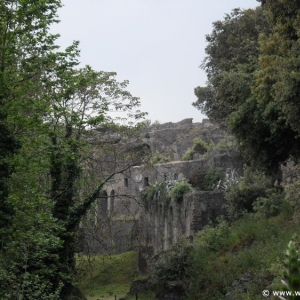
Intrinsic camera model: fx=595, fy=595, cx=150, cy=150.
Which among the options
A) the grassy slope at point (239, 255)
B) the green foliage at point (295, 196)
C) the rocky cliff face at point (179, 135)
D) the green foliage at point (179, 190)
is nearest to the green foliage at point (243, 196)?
the grassy slope at point (239, 255)

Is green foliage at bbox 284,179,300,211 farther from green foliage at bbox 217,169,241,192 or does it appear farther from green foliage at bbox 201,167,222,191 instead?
green foliage at bbox 201,167,222,191

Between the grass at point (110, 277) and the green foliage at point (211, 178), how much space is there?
5315mm

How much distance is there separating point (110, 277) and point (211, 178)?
6.68 metres

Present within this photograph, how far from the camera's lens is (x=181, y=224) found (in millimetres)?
25359

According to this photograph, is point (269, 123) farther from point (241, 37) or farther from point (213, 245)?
point (241, 37)

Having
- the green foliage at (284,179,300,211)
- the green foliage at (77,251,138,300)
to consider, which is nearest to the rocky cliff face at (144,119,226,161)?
the green foliage at (77,251,138,300)

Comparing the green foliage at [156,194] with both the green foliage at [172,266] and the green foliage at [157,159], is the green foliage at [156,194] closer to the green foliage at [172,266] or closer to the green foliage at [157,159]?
the green foliage at [157,159]

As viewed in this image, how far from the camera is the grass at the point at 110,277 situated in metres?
24.2

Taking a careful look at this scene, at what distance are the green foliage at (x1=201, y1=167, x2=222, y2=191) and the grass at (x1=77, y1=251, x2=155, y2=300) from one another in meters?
5.31

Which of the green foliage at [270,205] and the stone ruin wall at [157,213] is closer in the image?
the green foliage at [270,205]

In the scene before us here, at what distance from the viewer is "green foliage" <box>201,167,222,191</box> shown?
92.1ft

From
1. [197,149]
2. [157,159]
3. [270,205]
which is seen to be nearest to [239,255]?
[270,205]

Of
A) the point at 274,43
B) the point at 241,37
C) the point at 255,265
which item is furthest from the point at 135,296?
the point at 241,37

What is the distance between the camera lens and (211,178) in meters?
28.6
